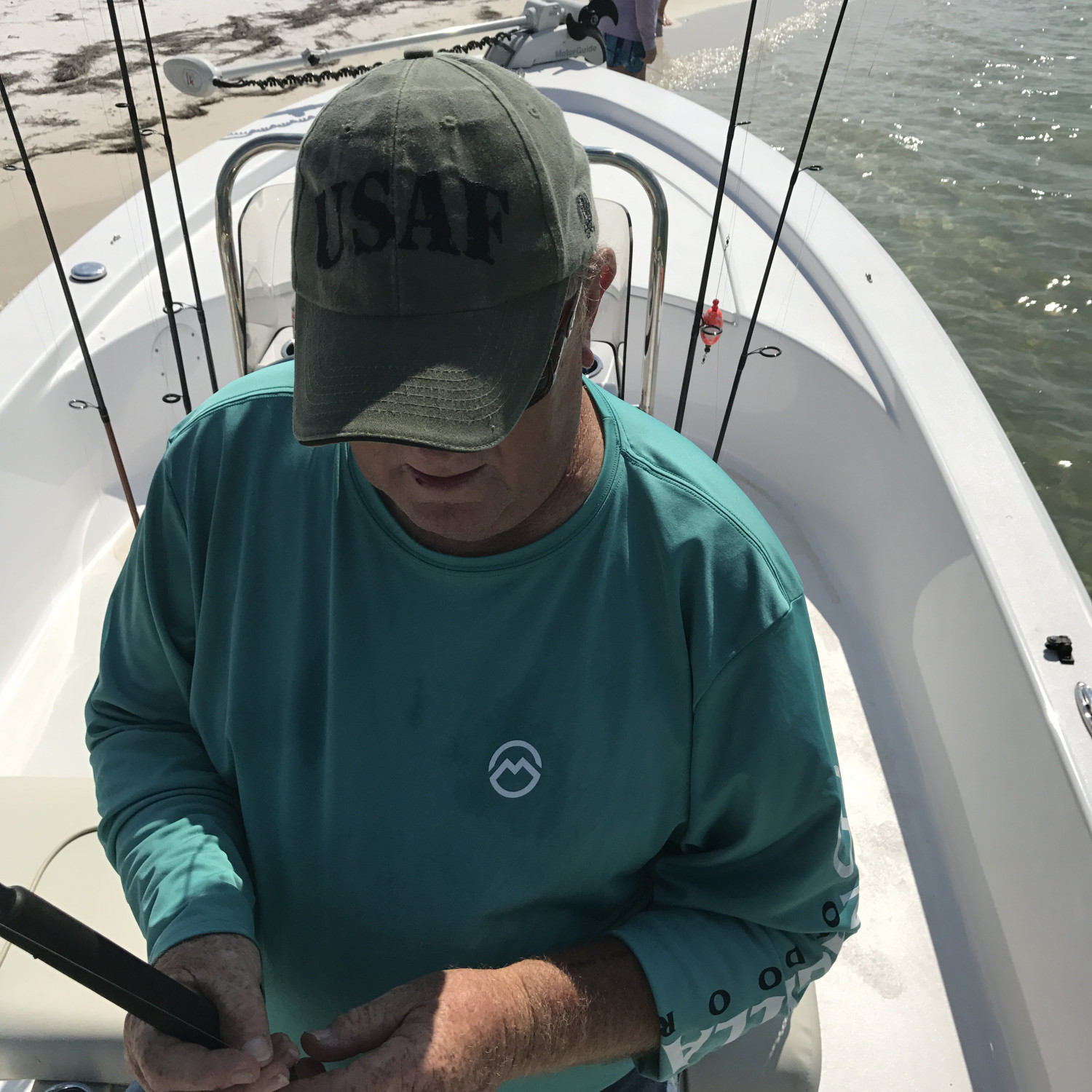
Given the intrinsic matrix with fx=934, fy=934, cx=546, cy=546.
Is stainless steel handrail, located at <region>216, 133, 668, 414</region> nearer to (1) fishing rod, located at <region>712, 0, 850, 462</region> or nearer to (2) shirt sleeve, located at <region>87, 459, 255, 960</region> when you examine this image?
(1) fishing rod, located at <region>712, 0, 850, 462</region>

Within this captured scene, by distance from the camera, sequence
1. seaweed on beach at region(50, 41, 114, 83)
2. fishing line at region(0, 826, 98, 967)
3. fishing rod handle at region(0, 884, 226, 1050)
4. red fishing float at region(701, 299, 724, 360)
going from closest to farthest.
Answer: fishing rod handle at region(0, 884, 226, 1050) → fishing line at region(0, 826, 98, 967) → red fishing float at region(701, 299, 724, 360) → seaweed on beach at region(50, 41, 114, 83)

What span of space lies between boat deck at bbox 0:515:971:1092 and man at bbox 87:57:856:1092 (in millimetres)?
549

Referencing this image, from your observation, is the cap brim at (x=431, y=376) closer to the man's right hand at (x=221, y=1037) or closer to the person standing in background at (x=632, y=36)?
the man's right hand at (x=221, y=1037)

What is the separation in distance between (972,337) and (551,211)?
4.74 meters

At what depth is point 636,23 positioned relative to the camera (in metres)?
5.66

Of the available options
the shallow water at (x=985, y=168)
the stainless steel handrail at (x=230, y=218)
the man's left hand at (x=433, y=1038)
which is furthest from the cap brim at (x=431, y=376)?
the shallow water at (x=985, y=168)

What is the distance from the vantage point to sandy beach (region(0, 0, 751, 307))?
22.7 ft

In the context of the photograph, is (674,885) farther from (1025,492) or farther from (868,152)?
(868,152)

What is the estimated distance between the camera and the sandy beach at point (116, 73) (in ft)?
22.7

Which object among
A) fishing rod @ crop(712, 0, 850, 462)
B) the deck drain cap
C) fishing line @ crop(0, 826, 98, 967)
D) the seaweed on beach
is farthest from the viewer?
the seaweed on beach

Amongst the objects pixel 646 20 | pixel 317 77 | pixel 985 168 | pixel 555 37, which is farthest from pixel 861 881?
pixel 985 168

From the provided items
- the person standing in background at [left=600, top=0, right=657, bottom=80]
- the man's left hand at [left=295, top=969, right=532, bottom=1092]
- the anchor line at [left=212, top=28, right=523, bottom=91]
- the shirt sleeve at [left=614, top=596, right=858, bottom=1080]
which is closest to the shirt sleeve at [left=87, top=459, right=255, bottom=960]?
the man's left hand at [left=295, top=969, right=532, bottom=1092]

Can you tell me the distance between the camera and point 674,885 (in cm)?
93

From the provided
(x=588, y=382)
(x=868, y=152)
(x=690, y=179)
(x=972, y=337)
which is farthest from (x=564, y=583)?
(x=868, y=152)
